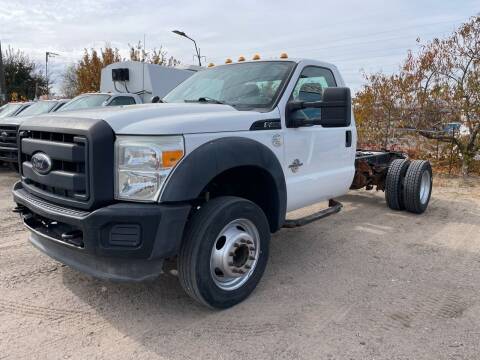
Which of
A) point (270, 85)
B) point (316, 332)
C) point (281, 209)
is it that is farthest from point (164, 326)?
point (270, 85)

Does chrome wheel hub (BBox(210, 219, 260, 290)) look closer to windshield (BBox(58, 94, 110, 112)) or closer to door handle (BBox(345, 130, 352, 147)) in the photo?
door handle (BBox(345, 130, 352, 147))

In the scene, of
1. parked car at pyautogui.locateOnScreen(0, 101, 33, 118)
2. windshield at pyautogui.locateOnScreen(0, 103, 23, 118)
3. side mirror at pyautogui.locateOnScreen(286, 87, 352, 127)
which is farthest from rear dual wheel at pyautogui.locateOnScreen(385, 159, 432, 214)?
windshield at pyautogui.locateOnScreen(0, 103, 23, 118)

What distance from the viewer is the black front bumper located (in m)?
2.79

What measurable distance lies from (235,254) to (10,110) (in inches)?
423

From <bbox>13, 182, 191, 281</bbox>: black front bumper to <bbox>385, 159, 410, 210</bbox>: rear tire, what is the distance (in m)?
4.51

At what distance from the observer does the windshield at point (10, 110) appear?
11559 mm

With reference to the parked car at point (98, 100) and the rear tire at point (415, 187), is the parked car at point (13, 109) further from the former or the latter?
the rear tire at point (415, 187)

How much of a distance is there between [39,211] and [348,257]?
306 cm

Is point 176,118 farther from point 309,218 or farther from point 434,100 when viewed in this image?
point 434,100

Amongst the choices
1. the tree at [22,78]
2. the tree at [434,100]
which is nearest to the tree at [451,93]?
the tree at [434,100]

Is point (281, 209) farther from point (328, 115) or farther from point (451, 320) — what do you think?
point (451, 320)

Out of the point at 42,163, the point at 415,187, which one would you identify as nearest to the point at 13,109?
the point at 42,163

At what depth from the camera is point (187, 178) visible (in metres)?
2.91

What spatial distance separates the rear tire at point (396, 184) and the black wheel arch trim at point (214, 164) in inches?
135
